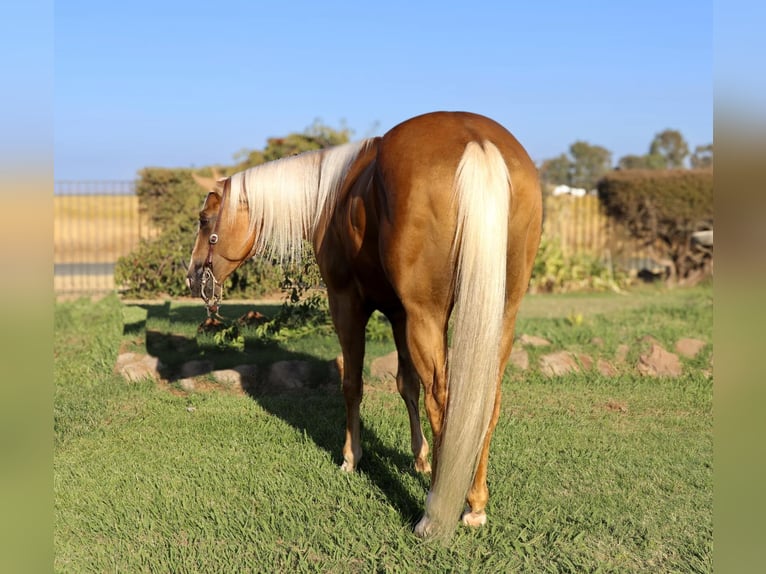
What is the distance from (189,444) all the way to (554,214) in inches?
471

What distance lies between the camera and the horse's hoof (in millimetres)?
3395

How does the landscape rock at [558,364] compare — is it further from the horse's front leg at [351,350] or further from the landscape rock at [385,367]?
the horse's front leg at [351,350]

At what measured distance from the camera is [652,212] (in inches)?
570

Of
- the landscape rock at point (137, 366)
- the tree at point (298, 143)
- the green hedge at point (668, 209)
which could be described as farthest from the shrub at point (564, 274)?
the landscape rock at point (137, 366)

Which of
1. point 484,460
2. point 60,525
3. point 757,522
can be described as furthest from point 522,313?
point 757,522

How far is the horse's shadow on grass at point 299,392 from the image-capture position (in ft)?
13.7

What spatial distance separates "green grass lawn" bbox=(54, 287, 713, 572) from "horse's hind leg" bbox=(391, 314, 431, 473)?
20 cm

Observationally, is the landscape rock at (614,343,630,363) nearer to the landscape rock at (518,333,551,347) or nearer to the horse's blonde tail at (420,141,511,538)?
the landscape rock at (518,333,551,347)

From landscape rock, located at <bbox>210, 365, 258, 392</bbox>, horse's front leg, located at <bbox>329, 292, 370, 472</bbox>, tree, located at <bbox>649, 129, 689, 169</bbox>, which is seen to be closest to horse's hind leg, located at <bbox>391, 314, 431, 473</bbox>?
horse's front leg, located at <bbox>329, 292, 370, 472</bbox>

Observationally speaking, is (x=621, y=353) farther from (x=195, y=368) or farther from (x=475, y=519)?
(x=195, y=368)

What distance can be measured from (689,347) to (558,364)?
58.2 inches

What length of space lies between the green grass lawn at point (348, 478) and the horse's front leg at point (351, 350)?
0.52 ft

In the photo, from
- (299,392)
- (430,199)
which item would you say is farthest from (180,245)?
Result: (430,199)

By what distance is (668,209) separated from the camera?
47.1ft
